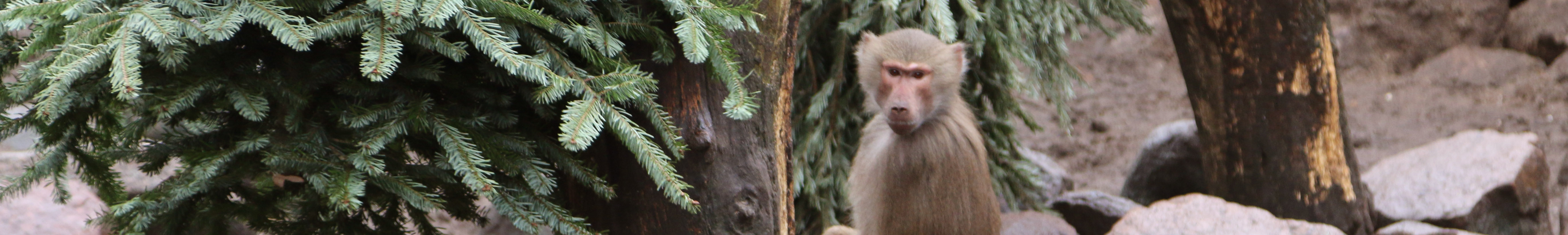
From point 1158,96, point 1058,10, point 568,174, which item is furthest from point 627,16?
point 1158,96

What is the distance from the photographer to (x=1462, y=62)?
7.85 metres

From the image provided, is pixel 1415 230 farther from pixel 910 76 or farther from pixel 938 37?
pixel 910 76

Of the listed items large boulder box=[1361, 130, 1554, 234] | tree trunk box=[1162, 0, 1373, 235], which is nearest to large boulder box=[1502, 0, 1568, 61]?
large boulder box=[1361, 130, 1554, 234]

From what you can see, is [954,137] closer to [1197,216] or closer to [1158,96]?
[1197,216]

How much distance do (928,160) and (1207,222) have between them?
1105mm

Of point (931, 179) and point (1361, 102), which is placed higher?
point (931, 179)

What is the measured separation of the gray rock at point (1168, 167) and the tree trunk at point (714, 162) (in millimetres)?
3457

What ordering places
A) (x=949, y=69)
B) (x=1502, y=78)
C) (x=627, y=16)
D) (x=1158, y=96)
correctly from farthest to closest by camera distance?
1. (x=1158, y=96)
2. (x=1502, y=78)
3. (x=949, y=69)
4. (x=627, y=16)

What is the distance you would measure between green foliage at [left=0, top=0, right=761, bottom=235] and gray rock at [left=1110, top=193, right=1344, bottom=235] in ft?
6.25

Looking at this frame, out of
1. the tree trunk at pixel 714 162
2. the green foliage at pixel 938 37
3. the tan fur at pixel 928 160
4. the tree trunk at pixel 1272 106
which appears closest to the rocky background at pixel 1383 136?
the tree trunk at pixel 1272 106

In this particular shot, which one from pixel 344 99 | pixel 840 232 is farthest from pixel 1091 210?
pixel 344 99

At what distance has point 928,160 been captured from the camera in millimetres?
3484

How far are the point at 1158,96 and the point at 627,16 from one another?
6.94 m

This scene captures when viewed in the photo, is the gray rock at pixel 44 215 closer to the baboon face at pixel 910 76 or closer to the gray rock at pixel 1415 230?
the baboon face at pixel 910 76
